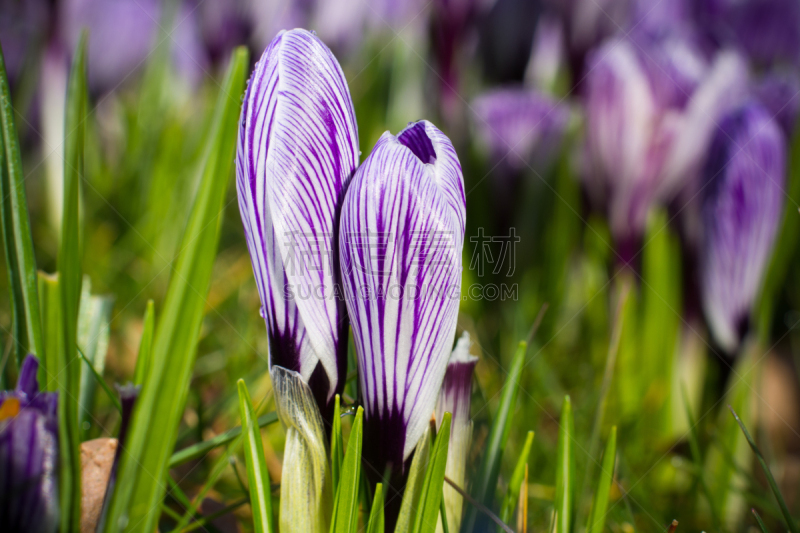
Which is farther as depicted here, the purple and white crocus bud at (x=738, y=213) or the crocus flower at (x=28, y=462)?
the purple and white crocus bud at (x=738, y=213)

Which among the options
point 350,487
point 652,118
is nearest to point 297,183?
point 350,487

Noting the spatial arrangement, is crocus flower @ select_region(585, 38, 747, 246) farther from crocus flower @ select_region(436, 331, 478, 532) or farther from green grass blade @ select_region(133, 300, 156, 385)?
green grass blade @ select_region(133, 300, 156, 385)

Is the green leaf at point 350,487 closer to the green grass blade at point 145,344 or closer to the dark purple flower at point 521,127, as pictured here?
the green grass blade at point 145,344

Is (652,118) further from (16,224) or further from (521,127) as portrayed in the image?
(16,224)

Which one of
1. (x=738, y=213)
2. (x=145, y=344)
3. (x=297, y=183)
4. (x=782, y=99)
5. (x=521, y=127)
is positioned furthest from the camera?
(x=521, y=127)

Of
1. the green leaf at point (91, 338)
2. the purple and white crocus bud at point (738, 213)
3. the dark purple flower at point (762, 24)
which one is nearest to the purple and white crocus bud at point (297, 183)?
the green leaf at point (91, 338)

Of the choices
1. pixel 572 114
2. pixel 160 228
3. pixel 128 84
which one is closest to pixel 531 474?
pixel 572 114

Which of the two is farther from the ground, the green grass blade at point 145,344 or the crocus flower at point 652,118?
the crocus flower at point 652,118
